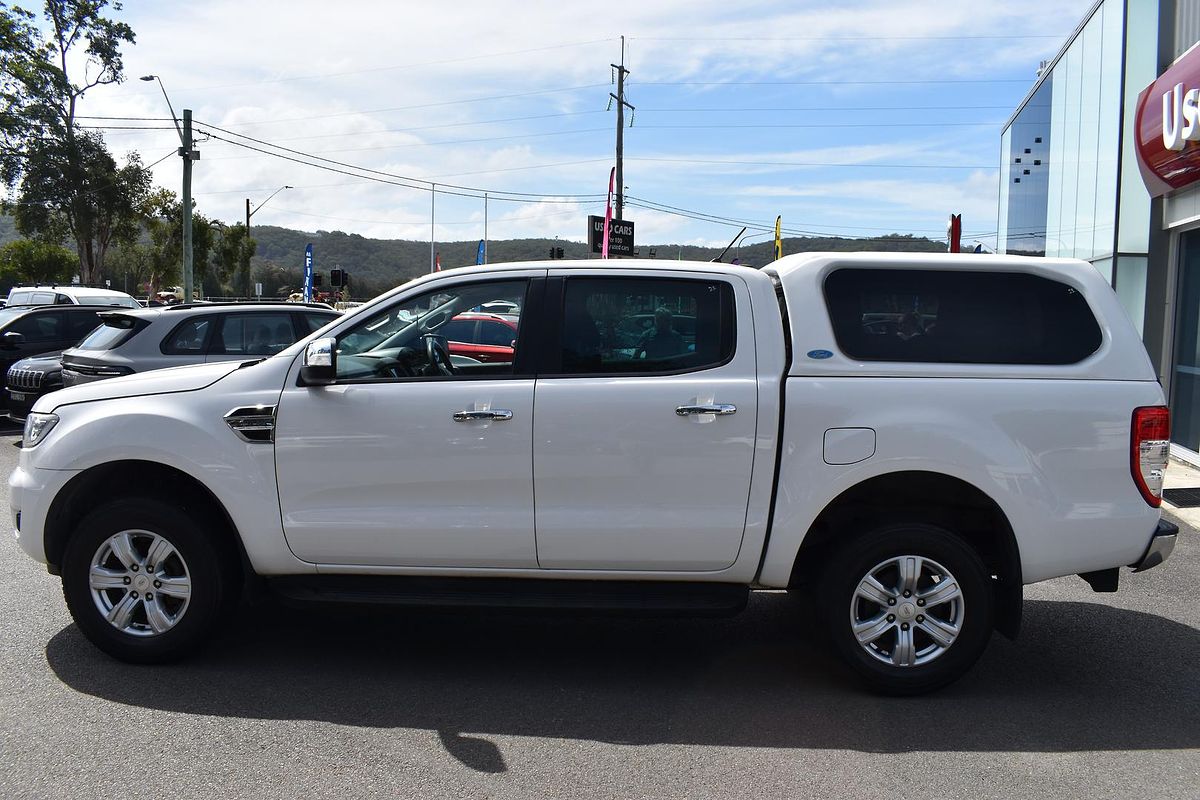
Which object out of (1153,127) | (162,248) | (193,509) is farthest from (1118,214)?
(162,248)

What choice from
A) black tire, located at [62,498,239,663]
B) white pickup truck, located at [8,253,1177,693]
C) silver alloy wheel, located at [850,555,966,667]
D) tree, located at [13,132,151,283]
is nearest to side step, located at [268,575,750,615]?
white pickup truck, located at [8,253,1177,693]

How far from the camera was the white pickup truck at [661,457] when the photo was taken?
182 inches

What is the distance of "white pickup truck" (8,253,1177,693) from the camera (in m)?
4.63

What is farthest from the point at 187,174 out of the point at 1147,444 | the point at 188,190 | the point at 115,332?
Answer: the point at 1147,444

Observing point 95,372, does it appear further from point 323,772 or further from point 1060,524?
point 1060,524

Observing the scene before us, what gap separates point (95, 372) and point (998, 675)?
8965mm

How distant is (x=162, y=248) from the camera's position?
5725 cm

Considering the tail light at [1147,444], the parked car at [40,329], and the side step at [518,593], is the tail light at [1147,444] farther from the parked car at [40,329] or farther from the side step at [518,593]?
the parked car at [40,329]

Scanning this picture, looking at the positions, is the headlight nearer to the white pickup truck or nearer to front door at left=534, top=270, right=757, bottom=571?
the white pickup truck

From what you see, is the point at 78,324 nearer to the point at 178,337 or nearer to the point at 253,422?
the point at 178,337

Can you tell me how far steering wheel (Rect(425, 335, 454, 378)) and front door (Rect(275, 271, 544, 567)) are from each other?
0.4 inches

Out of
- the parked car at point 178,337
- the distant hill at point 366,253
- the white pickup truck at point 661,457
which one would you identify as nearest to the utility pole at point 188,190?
the parked car at point 178,337

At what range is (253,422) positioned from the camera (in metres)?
4.87

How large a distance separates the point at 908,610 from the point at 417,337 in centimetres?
264
